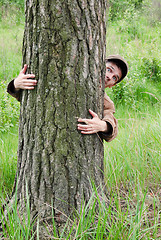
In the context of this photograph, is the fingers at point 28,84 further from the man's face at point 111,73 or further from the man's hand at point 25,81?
the man's face at point 111,73

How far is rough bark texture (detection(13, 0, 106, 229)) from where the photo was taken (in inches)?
64.5

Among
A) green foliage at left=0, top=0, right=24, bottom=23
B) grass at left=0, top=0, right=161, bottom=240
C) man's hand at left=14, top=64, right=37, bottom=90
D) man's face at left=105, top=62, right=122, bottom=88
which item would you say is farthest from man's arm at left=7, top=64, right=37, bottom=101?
green foliage at left=0, top=0, right=24, bottom=23

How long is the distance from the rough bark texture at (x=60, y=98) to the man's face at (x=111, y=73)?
0.51 meters

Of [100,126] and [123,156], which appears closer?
[100,126]

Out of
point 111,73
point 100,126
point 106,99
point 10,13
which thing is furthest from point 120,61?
point 10,13

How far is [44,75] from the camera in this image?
1.68 metres

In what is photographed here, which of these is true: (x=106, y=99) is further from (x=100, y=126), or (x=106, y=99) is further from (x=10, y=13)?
(x=10, y=13)

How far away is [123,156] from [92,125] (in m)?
0.71

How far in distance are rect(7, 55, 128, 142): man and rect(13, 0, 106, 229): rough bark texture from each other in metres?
0.05

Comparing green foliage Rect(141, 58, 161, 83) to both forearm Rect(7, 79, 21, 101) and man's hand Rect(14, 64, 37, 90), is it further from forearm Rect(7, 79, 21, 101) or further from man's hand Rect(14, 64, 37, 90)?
man's hand Rect(14, 64, 37, 90)

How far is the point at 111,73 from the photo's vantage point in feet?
7.67

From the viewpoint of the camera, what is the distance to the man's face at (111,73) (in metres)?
2.32

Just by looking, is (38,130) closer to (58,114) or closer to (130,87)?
(58,114)

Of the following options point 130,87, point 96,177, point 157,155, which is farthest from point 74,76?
point 130,87
